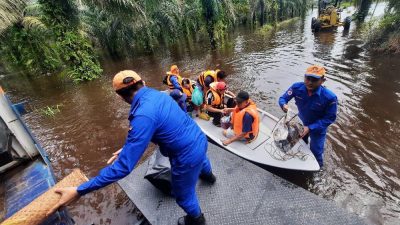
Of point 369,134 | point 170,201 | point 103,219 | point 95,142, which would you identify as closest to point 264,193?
point 170,201

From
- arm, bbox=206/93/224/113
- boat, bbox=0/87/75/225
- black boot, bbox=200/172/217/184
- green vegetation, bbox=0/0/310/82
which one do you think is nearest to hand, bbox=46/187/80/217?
boat, bbox=0/87/75/225

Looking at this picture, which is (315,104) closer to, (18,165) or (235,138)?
(235,138)

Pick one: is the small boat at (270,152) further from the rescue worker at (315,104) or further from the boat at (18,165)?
the boat at (18,165)

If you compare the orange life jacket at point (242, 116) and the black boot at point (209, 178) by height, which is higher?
the orange life jacket at point (242, 116)

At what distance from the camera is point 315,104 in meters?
3.52

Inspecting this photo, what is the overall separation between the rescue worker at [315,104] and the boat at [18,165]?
3663mm

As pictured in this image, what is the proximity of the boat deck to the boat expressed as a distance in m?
1.07

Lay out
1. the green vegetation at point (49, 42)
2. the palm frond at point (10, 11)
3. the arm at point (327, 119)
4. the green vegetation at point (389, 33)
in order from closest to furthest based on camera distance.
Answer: the arm at point (327, 119)
the green vegetation at point (49, 42)
the palm frond at point (10, 11)
the green vegetation at point (389, 33)

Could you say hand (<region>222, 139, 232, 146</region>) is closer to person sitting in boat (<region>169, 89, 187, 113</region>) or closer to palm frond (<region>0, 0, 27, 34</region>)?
person sitting in boat (<region>169, 89, 187, 113</region>)

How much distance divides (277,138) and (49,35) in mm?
13189

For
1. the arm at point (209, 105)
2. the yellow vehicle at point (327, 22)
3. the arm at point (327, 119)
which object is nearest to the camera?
the arm at point (327, 119)

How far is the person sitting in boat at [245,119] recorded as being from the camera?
3689 millimetres

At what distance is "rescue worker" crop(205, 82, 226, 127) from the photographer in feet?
15.4

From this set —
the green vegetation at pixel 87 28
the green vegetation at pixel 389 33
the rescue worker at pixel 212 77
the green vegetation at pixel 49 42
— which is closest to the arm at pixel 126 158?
the rescue worker at pixel 212 77
